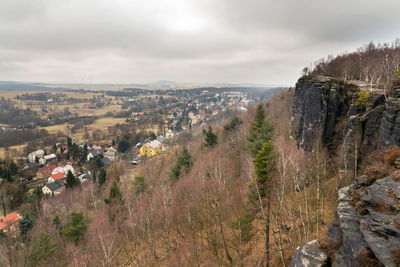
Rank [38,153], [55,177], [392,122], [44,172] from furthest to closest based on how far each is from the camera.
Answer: [38,153], [44,172], [55,177], [392,122]

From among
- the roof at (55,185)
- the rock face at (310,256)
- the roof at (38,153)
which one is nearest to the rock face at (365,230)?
the rock face at (310,256)

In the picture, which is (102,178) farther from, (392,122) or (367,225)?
(367,225)

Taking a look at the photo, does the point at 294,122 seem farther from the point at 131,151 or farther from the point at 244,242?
the point at 131,151

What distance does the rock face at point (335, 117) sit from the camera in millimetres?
20984

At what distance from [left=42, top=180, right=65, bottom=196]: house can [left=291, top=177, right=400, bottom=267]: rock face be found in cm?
6537

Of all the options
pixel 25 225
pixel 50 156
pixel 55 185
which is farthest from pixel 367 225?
pixel 50 156

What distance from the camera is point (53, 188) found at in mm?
59656

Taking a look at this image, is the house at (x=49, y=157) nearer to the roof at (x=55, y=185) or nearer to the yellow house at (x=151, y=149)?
the roof at (x=55, y=185)

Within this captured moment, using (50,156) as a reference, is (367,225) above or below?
above

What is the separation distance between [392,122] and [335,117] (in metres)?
13.2

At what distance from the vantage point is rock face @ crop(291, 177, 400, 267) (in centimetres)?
668

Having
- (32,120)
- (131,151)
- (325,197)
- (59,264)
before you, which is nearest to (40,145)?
(131,151)

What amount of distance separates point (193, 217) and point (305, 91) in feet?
80.6

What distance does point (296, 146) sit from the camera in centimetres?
3216
